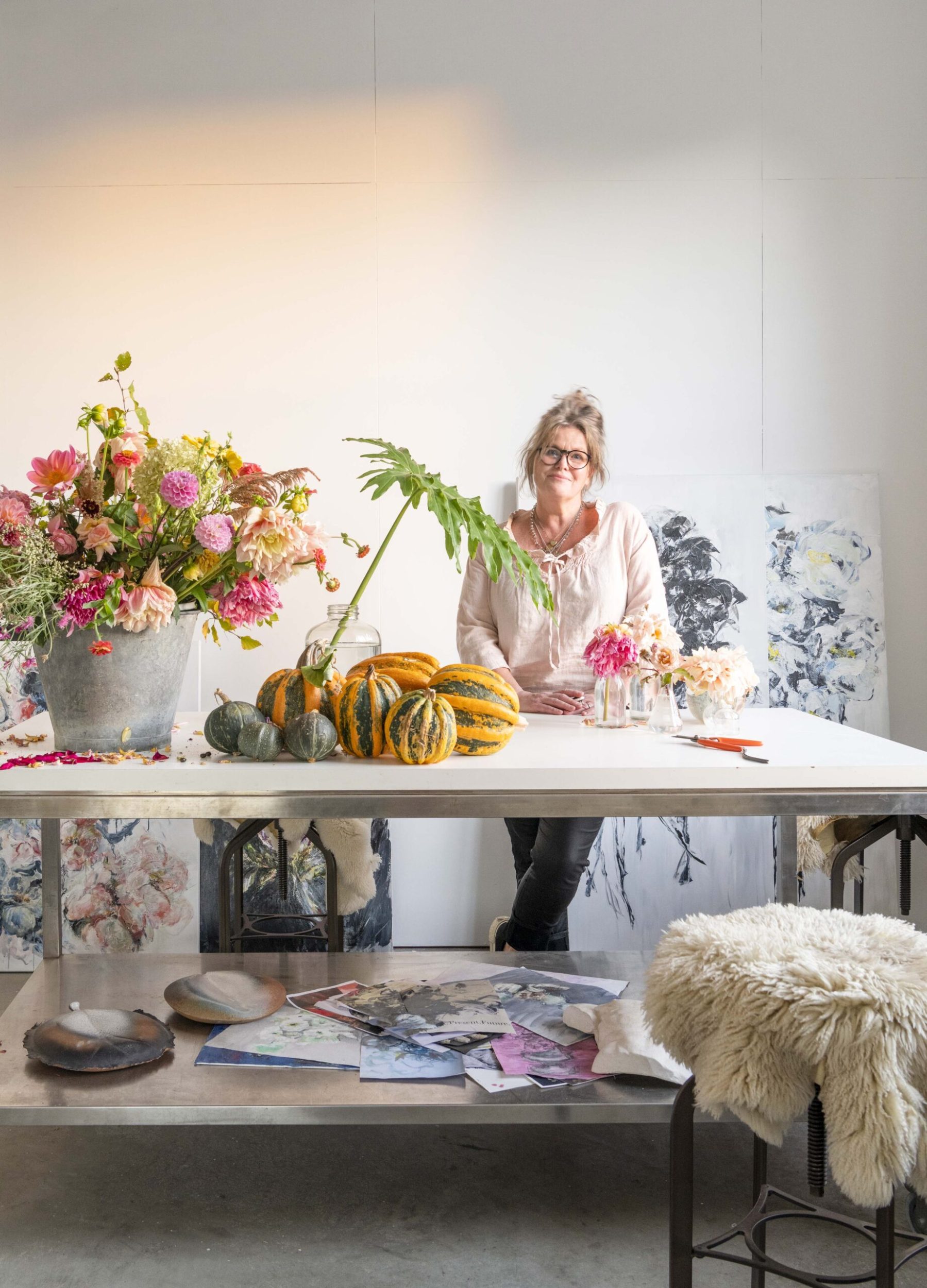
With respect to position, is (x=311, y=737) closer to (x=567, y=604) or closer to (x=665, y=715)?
(x=665, y=715)

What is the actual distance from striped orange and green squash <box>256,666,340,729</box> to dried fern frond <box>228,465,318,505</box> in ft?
0.97

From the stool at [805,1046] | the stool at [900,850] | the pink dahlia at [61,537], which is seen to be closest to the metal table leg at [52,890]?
the pink dahlia at [61,537]

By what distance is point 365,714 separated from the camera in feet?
5.86

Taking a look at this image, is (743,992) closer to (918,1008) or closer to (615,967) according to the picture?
(918,1008)

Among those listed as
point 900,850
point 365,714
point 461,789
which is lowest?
point 900,850

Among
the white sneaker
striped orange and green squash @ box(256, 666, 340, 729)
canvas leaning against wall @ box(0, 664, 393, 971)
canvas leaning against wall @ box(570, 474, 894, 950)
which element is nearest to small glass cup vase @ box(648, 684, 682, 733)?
striped orange and green squash @ box(256, 666, 340, 729)

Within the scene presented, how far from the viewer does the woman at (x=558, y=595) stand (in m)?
2.90

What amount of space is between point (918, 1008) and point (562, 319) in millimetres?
3080

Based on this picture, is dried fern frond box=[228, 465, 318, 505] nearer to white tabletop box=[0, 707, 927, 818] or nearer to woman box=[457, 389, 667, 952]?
white tabletop box=[0, 707, 927, 818]

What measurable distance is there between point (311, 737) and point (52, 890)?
3.93ft

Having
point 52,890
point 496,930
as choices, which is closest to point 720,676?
point 496,930

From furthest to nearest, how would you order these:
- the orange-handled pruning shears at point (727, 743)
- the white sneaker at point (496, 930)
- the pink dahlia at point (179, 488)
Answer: the white sneaker at point (496, 930) → the orange-handled pruning shears at point (727, 743) → the pink dahlia at point (179, 488)

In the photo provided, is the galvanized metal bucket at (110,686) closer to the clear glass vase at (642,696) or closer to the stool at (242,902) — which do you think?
the stool at (242,902)

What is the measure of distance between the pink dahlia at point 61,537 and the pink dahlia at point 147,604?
11 cm
